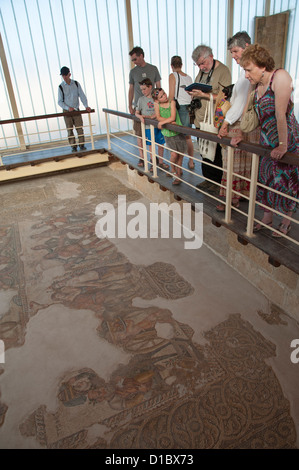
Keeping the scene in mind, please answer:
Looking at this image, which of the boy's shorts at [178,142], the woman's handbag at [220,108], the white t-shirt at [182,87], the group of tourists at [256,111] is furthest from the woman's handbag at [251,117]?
the boy's shorts at [178,142]

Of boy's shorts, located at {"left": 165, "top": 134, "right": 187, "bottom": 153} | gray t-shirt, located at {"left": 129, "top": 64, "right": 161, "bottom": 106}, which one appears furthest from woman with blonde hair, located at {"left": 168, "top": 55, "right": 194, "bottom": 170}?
gray t-shirt, located at {"left": 129, "top": 64, "right": 161, "bottom": 106}

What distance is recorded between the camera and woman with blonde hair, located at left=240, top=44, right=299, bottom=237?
6.76 ft

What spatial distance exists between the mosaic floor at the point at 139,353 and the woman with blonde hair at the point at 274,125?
809 mm

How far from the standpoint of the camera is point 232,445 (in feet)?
5.49

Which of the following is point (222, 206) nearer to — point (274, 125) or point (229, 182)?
point (229, 182)

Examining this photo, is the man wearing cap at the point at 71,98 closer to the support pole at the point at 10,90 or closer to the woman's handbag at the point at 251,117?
the support pole at the point at 10,90

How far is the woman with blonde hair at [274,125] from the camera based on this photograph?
206 centimetres

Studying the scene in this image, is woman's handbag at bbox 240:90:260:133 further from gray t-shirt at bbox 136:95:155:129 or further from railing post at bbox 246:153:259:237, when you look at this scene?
gray t-shirt at bbox 136:95:155:129

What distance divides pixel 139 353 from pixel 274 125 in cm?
182

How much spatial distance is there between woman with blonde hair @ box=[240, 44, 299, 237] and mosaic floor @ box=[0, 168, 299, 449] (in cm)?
81

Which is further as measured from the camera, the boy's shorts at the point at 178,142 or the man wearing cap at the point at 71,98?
the man wearing cap at the point at 71,98
